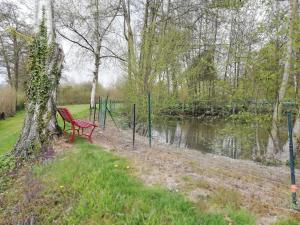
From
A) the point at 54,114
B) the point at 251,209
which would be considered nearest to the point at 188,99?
the point at 54,114

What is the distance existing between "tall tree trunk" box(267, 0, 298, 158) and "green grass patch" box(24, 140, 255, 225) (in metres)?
5.15

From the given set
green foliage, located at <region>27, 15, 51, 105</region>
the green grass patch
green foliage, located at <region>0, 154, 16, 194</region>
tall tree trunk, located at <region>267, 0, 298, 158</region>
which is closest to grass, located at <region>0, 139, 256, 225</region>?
the green grass patch

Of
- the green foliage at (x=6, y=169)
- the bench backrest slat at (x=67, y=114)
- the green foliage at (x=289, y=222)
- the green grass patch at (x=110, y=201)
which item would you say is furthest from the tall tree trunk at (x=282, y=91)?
the green foliage at (x=6, y=169)

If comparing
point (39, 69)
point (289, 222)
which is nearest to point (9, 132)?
point (39, 69)

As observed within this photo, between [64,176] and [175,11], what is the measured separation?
12.0 meters

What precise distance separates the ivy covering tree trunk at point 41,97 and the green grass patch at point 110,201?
4.96 ft

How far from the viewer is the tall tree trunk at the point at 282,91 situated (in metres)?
6.54

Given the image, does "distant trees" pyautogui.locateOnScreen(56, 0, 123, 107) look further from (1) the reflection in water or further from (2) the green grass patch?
(2) the green grass patch

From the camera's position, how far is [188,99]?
647 inches

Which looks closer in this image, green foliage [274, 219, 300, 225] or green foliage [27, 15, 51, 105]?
green foliage [274, 219, 300, 225]

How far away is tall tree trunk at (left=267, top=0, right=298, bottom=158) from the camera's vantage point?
654cm

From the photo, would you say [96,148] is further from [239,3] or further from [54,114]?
[239,3]

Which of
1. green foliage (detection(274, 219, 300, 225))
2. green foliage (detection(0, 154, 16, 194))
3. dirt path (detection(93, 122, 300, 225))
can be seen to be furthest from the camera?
green foliage (detection(0, 154, 16, 194))

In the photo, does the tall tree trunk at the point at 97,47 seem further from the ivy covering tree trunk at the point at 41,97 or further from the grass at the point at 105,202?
the grass at the point at 105,202
